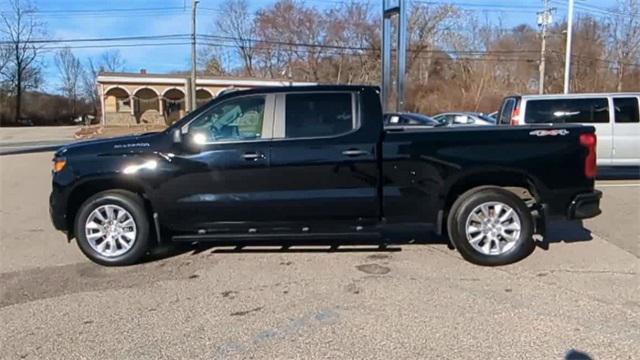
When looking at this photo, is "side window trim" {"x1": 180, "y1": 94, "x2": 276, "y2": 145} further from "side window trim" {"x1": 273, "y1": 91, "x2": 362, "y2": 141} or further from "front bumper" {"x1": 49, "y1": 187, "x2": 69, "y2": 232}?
"front bumper" {"x1": 49, "y1": 187, "x2": 69, "y2": 232}

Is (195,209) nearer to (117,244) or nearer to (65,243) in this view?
(117,244)

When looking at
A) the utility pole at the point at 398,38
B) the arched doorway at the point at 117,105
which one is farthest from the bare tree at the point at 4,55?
the utility pole at the point at 398,38

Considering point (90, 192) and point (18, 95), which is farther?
point (18, 95)

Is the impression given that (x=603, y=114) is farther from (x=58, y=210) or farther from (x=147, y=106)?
(x=147, y=106)

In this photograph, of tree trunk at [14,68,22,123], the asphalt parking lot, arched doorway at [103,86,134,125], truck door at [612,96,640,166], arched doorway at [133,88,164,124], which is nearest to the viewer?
the asphalt parking lot

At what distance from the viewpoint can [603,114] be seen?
1050 cm

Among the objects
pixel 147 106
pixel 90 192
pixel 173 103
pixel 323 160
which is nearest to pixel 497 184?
pixel 323 160

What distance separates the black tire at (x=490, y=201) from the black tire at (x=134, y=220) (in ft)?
11.2

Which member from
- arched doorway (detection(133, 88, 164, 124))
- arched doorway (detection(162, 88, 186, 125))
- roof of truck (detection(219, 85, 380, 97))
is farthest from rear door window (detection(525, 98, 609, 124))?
arched doorway (detection(162, 88, 186, 125))

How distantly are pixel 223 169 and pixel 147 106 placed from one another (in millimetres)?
43957

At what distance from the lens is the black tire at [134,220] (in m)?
5.47

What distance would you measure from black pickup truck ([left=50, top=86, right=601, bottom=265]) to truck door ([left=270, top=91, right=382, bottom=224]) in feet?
0.04

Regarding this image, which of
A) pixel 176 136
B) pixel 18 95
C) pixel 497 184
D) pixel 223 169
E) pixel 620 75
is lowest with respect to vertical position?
pixel 497 184

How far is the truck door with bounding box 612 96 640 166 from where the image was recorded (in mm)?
10445
